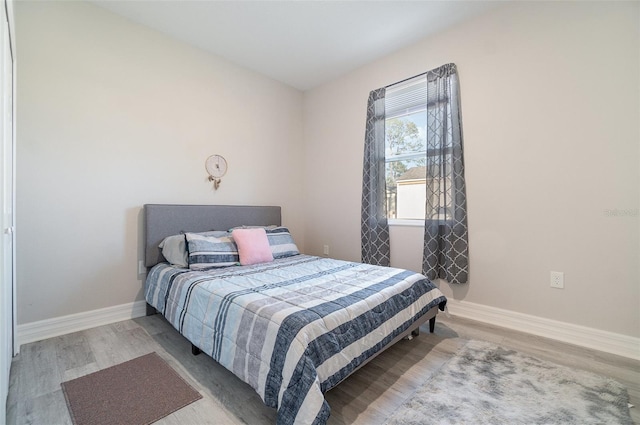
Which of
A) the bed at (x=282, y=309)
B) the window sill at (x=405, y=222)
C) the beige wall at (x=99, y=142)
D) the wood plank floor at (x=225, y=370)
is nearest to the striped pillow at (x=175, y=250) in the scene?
the bed at (x=282, y=309)

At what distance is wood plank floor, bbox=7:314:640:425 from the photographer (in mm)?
1446

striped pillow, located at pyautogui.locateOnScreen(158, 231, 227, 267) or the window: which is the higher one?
the window

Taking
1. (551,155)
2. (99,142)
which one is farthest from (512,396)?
(99,142)

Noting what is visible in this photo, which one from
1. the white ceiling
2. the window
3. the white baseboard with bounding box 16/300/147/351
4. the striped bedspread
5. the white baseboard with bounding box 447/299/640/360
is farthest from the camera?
the window

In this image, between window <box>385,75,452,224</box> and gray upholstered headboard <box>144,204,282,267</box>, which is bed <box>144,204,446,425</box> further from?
window <box>385,75,452,224</box>

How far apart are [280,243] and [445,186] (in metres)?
1.85

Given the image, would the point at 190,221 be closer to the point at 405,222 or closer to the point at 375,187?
the point at 375,187

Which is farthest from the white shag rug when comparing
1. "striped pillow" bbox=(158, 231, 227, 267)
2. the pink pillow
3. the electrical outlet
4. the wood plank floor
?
"striped pillow" bbox=(158, 231, 227, 267)

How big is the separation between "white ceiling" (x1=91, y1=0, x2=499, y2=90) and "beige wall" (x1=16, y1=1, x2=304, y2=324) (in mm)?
253

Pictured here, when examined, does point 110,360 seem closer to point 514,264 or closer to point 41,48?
point 41,48

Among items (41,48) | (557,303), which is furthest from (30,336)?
(557,303)

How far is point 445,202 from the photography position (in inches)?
110

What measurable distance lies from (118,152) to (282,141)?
2020 millimetres

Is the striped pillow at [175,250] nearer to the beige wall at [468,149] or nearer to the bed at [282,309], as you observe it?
the bed at [282,309]
